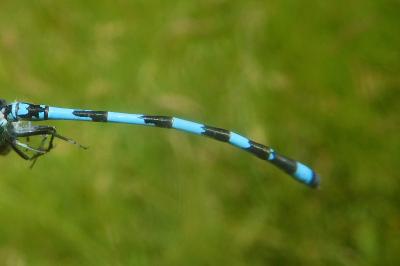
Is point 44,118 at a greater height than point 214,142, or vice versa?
point 214,142

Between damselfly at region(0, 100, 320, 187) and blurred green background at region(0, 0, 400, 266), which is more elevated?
blurred green background at region(0, 0, 400, 266)

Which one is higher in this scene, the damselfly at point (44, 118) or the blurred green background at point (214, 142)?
the blurred green background at point (214, 142)

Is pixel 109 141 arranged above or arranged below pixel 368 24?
below

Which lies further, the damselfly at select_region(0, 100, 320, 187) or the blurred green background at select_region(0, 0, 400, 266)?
the blurred green background at select_region(0, 0, 400, 266)

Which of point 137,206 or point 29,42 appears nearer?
point 137,206

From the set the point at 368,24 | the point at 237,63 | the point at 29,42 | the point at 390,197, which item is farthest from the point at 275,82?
the point at 29,42

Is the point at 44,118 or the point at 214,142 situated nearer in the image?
the point at 44,118

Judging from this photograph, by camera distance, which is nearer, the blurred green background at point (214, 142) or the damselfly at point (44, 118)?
the damselfly at point (44, 118)

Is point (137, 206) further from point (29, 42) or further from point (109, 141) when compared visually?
point (29, 42)
